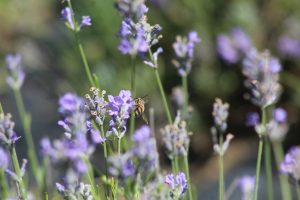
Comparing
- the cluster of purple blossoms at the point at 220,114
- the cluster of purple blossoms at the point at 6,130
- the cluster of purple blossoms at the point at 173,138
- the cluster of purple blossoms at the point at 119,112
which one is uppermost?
the cluster of purple blossoms at the point at 220,114

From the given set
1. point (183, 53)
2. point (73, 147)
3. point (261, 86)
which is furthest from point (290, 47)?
point (73, 147)

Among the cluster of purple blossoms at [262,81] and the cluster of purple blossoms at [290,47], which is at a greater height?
the cluster of purple blossoms at [290,47]

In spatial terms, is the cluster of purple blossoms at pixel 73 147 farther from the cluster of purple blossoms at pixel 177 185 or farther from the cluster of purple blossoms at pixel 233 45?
the cluster of purple blossoms at pixel 233 45

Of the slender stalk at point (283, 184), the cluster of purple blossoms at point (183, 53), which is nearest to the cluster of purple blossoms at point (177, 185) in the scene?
the cluster of purple blossoms at point (183, 53)

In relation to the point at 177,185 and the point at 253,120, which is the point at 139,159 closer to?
the point at 177,185

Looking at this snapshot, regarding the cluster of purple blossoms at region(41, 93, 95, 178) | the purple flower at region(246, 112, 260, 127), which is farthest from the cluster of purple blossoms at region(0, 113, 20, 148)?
the purple flower at region(246, 112, 260, 127)

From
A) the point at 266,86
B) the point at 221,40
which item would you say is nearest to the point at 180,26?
the point at 221,40
